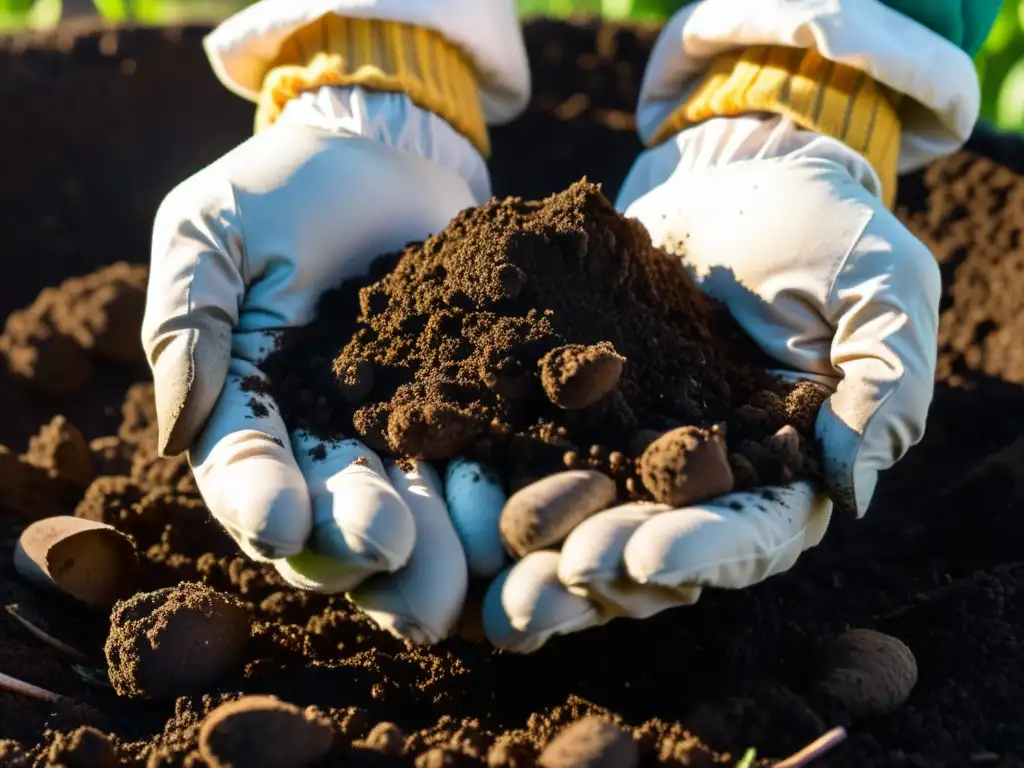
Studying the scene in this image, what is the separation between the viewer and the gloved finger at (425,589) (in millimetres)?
1028

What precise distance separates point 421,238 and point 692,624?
30.0 inches

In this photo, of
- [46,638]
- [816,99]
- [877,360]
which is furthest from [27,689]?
[816,99]

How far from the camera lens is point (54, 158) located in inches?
105

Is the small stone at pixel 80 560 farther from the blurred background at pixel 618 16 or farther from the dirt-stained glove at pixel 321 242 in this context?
the blurred background at pixel 618 16

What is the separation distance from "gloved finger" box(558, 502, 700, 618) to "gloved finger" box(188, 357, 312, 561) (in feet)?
0.95

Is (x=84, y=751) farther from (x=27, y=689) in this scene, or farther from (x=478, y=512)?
(x=478, y=512)

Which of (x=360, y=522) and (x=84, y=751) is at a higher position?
(x=360, y=522)

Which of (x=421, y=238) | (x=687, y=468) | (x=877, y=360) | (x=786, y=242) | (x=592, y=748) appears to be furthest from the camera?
(x=421, y=238)

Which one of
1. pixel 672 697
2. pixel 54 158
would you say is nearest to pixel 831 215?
pixel 672 697

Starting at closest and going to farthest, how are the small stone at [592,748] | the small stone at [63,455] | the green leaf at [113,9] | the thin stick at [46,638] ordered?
the small stone at [592,748] < the thin stick at [46,638] < the small stone at [63,455] < the green leaf at [113,9]

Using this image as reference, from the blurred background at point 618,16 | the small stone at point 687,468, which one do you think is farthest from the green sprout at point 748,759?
the blurred background at point 618,16

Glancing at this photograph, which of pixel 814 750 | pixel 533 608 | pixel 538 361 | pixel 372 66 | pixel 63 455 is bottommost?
pixel 63 455

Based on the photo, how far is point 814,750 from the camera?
100cm

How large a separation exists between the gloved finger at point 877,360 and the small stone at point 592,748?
0.46m
